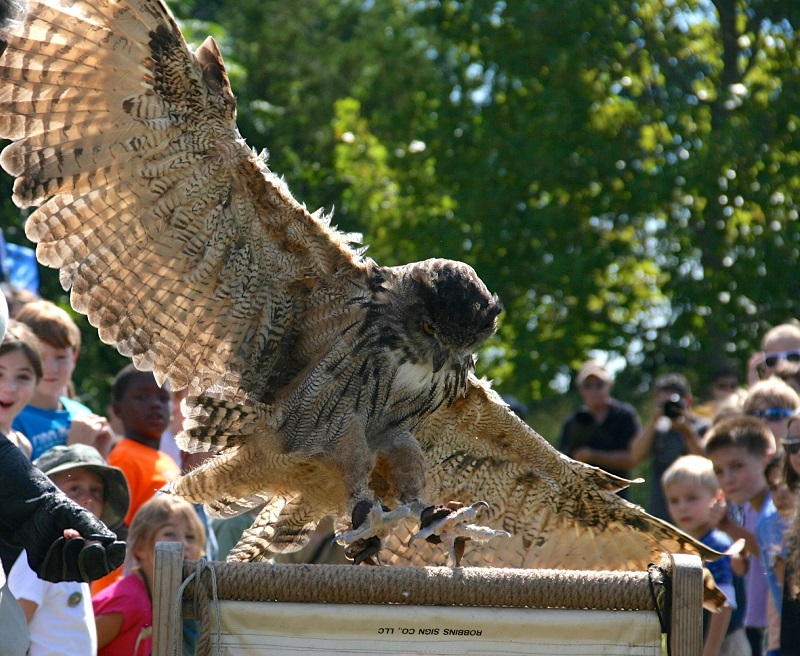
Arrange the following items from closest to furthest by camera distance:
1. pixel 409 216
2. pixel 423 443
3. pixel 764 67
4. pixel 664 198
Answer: pixel 423 443, pixel 664 198, pixel 764 67, pixel 409 216

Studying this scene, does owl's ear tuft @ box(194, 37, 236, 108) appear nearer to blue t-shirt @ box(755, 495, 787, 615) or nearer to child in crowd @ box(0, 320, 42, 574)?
child in crowd @ box(0, 320, 42, 574)

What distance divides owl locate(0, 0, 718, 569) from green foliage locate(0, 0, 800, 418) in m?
8.14

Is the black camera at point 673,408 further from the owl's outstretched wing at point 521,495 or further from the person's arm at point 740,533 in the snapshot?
the owl's outstretched wing at point 521,495

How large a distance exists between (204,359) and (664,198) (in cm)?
891

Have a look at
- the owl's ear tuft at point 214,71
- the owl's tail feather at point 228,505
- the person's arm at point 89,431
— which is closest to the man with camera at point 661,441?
the owl's tail feather at point 228,505

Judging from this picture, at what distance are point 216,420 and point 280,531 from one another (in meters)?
0.61

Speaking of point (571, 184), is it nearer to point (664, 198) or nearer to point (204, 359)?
point (664, 198)

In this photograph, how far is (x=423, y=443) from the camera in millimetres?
5055

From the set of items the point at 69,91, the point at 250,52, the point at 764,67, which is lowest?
the point at 250,52

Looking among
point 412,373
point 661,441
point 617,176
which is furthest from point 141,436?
point 617,176

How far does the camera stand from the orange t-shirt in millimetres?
5555

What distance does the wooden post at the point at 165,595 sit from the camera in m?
2.76

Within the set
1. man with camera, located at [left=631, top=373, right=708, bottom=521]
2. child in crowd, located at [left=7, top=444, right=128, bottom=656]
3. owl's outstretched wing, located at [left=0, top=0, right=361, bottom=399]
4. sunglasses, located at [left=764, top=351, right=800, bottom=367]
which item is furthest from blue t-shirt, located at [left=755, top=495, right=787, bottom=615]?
child in crowd, located at [left=7, top=444, right=128, bottom=656]

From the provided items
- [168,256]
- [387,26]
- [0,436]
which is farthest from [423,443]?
[387,26]
